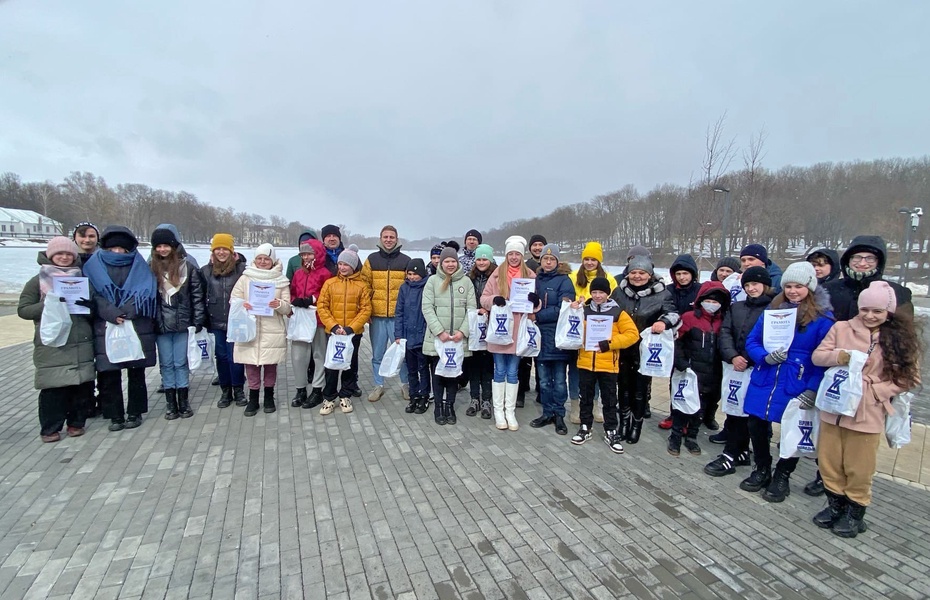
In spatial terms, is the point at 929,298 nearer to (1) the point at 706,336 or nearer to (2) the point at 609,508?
(1) the point at 706,336

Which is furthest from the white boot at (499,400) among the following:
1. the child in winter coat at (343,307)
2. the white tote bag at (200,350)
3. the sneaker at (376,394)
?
the white tote bag at (200,350)

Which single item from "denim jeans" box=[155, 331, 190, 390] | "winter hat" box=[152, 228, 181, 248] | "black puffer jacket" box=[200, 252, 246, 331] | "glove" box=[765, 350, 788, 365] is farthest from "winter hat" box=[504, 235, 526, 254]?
"denim jeans" box=[155, 331, 190, 390]

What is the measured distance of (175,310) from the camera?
5066 mm

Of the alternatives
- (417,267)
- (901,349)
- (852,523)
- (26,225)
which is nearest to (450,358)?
(417,267)

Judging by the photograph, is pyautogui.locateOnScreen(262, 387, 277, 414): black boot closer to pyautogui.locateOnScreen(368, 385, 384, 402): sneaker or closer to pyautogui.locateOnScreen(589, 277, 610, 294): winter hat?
pyautogui.locateOnScreen(368, 385, 384, 402): sneaker

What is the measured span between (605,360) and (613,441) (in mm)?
852

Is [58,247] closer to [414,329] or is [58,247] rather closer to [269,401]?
[269,401]

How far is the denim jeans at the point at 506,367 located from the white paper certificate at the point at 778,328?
2462 mm

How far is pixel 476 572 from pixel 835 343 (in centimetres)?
309

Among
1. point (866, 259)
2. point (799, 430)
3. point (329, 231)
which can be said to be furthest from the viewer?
point (329, 231)

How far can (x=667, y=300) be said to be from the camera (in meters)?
4.63

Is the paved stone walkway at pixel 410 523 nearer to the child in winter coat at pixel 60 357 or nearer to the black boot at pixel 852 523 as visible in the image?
the black boot at pixel 852 523

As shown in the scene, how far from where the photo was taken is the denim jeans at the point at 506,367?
5.15m

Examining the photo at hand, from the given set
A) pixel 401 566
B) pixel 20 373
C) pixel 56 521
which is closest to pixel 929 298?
pixel 401 566
